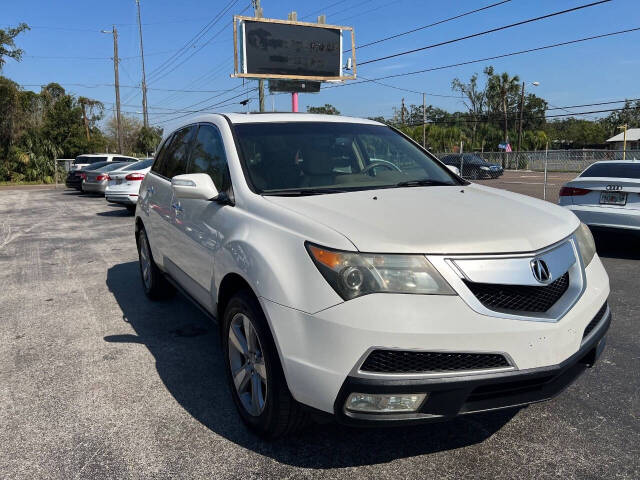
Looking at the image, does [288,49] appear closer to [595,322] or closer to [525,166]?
[525,166]

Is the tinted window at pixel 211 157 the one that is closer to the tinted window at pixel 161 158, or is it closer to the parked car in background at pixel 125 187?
the tinted window at pixel 161 158

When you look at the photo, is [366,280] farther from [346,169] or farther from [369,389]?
[346,169]

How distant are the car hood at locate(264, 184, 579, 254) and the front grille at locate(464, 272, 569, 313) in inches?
6.0

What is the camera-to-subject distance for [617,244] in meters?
8.95

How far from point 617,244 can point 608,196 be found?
5.89 feet

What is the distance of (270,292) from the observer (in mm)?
2514

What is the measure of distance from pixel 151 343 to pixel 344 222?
2.53 m

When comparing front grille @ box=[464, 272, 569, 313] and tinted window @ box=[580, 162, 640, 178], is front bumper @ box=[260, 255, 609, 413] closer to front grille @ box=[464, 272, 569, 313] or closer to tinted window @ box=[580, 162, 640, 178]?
front grille @ box=[464, 272, 569, 313]

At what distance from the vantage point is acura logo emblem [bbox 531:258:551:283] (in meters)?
2.37

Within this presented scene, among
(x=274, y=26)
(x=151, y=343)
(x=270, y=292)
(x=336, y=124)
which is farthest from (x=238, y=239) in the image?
(x=274, y=26)

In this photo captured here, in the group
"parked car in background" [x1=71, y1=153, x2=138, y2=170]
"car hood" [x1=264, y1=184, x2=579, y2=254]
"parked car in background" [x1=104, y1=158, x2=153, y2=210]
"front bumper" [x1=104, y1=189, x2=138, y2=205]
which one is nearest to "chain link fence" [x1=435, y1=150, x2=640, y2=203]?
"parked car in background" [x1=104, y1=158, x2=153, y2=210]

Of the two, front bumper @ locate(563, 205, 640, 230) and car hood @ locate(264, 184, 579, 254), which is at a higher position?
car hood @ locate(264, 184, 579, 254)

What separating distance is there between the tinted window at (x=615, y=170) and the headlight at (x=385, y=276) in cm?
654

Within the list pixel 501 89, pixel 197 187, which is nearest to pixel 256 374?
pixel 197 187
